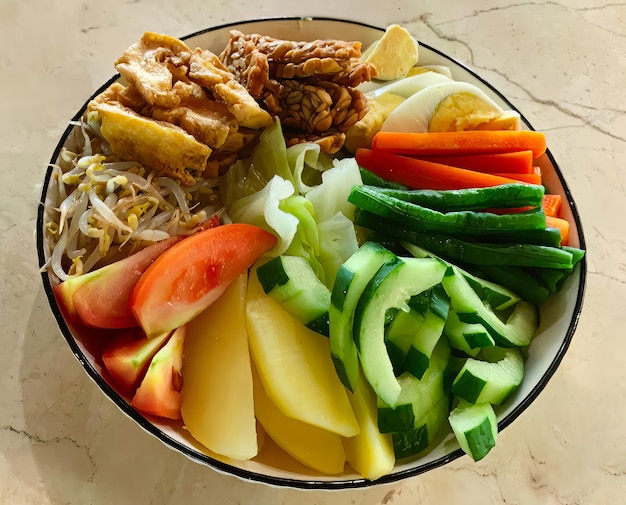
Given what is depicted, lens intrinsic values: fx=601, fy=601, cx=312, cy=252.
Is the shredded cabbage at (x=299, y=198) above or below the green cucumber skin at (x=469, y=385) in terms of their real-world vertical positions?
above

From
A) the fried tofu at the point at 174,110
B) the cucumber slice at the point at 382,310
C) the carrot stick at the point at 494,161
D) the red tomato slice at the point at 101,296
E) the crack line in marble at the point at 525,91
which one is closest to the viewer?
the cucumber slice at the point at 382,310

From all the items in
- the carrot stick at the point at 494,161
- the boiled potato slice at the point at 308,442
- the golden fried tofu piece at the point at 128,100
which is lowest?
the boiled potato slice at the point at 308,442

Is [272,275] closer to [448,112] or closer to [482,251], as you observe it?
[482,251]

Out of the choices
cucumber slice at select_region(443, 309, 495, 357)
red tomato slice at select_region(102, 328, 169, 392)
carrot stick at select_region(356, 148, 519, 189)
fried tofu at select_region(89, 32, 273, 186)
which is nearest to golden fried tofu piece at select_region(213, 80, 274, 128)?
fried tofu at select_region(89, 32, 273, 186)

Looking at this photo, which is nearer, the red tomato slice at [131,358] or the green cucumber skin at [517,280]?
the red tomato slice at [131,358]

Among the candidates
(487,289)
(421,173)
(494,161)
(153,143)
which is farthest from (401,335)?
(153,143)

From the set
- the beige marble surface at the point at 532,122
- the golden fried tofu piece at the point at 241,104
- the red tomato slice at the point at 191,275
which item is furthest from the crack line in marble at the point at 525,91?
the red tomato slice at the point at 191,275

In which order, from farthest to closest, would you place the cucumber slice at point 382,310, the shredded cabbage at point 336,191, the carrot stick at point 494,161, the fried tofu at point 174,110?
the carrot stick at point 494,161 → the shredded cabbage at point 336,191 → the fried tofu at point 174,110 → the cucumber slice at point 382,310

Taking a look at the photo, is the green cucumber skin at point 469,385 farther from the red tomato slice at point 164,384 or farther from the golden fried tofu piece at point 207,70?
the golden fried tofu piece at point 207,70
